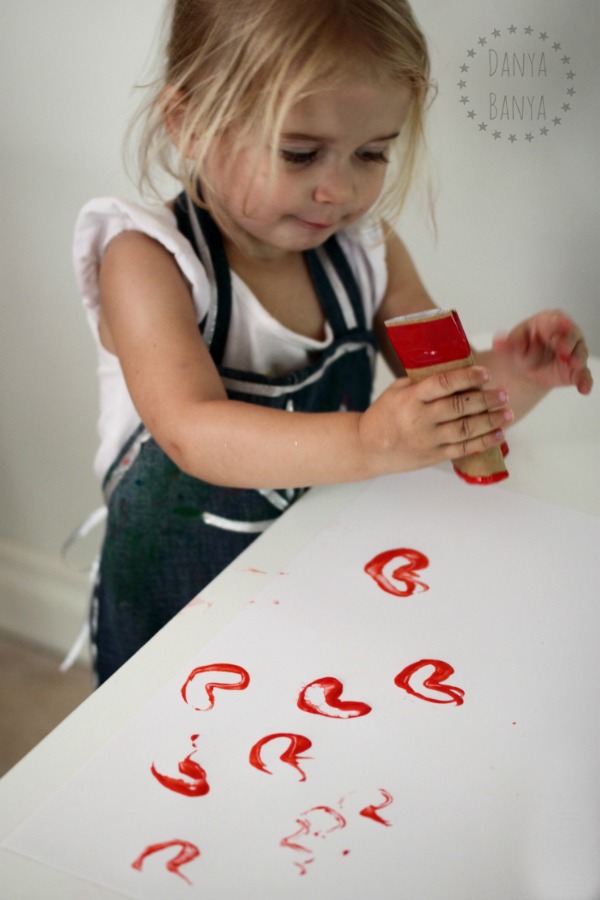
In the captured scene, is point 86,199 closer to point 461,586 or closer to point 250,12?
point 250,12

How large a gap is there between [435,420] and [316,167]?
6.3 inches

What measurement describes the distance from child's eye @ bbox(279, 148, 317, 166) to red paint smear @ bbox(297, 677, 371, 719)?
10.5 inches

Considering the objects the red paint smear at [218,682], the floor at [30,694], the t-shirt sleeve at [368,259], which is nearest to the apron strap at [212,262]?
the t-shirt sleeve at [368,259]

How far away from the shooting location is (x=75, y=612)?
1.03 metres

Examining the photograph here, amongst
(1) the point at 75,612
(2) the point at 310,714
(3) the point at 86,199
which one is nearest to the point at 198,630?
(2) the point at 310,714

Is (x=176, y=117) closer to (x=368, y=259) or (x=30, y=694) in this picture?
(x=368, y=259)

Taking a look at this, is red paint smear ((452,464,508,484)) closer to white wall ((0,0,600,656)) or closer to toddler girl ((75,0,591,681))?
toddler girl ((75,0,591,681))

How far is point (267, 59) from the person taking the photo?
0.48m

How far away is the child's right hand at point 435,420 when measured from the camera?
43 centimetres

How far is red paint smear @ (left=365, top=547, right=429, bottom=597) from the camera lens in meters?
0.45

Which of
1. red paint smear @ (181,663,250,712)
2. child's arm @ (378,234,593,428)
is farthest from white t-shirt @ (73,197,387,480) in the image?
red paint smear @ (181,663,250,712)

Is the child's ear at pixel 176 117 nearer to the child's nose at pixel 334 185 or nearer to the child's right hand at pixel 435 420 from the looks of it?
the child's nose at pixel 334 185

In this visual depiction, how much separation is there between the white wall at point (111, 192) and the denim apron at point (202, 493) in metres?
0.07

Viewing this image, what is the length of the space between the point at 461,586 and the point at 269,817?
0.16 metres
